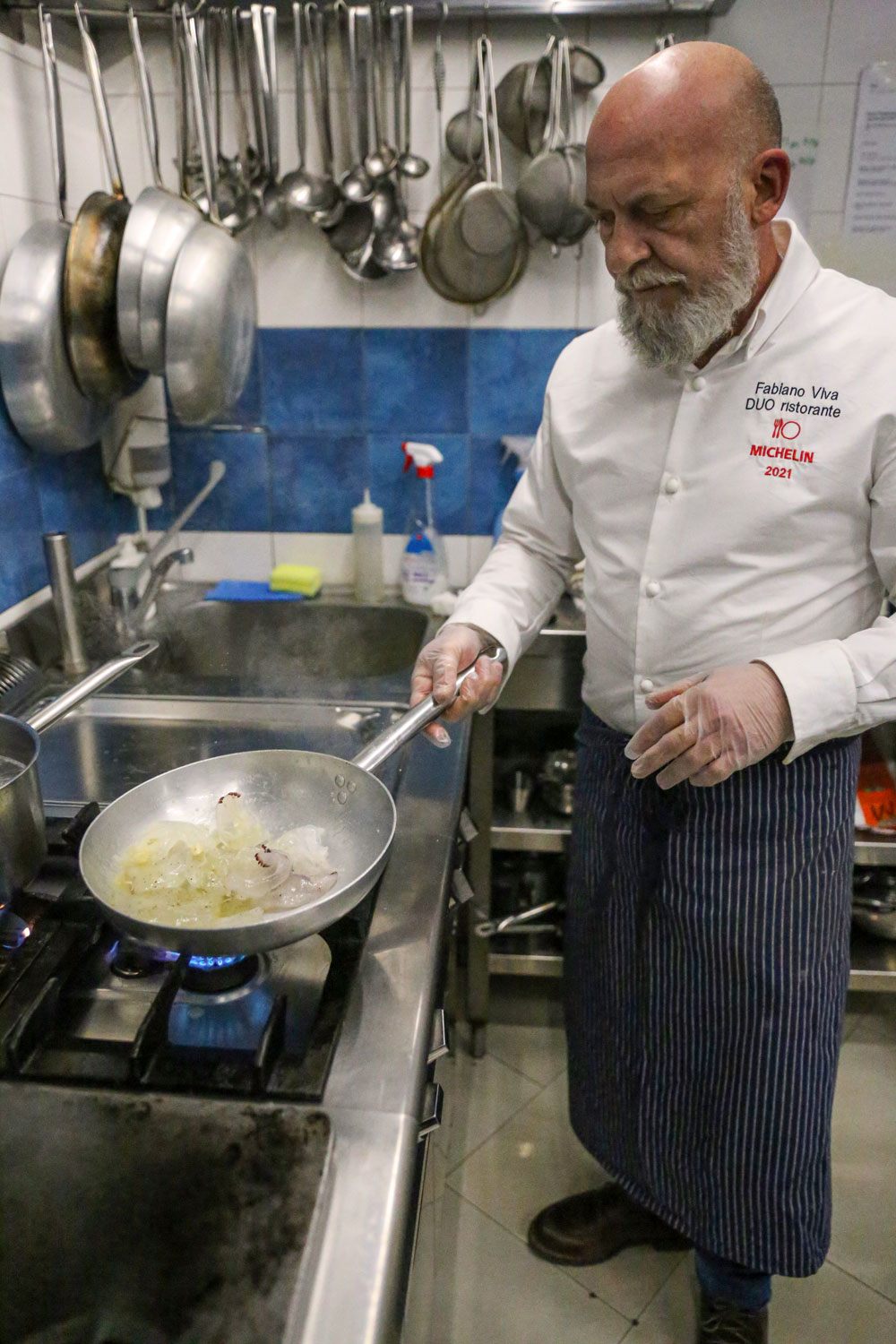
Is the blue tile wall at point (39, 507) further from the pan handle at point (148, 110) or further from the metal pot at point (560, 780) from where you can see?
the metal pot at point (560, 780)

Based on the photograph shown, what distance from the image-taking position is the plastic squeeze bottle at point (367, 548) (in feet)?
6.10

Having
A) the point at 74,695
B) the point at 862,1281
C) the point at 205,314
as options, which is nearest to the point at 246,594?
the point at 205,314

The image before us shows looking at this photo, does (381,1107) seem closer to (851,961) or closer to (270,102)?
(851,961)

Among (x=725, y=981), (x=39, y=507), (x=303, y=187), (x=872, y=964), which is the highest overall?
(x=303, y=187)

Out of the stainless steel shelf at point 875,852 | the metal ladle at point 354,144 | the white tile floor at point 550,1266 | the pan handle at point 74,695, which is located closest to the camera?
the pan handle at point 74,695

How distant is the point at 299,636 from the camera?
6.20 ft

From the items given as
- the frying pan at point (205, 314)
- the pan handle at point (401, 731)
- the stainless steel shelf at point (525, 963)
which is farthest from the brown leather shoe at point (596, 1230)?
the frying pan at point (205, 314)

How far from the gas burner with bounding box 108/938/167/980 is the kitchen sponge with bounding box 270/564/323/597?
3.60 feet

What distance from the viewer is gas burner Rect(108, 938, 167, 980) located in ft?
2.76

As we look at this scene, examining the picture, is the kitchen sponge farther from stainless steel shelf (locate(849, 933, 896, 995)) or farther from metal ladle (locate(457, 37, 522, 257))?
stainless steel shelf (locate(849, 933, 896, 995))

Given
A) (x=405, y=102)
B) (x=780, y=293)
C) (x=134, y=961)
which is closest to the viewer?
(x=134, y=961)

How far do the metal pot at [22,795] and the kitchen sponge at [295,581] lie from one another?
0.91m

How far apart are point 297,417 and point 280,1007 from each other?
4.49 ft

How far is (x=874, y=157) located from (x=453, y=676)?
4.39 ft
